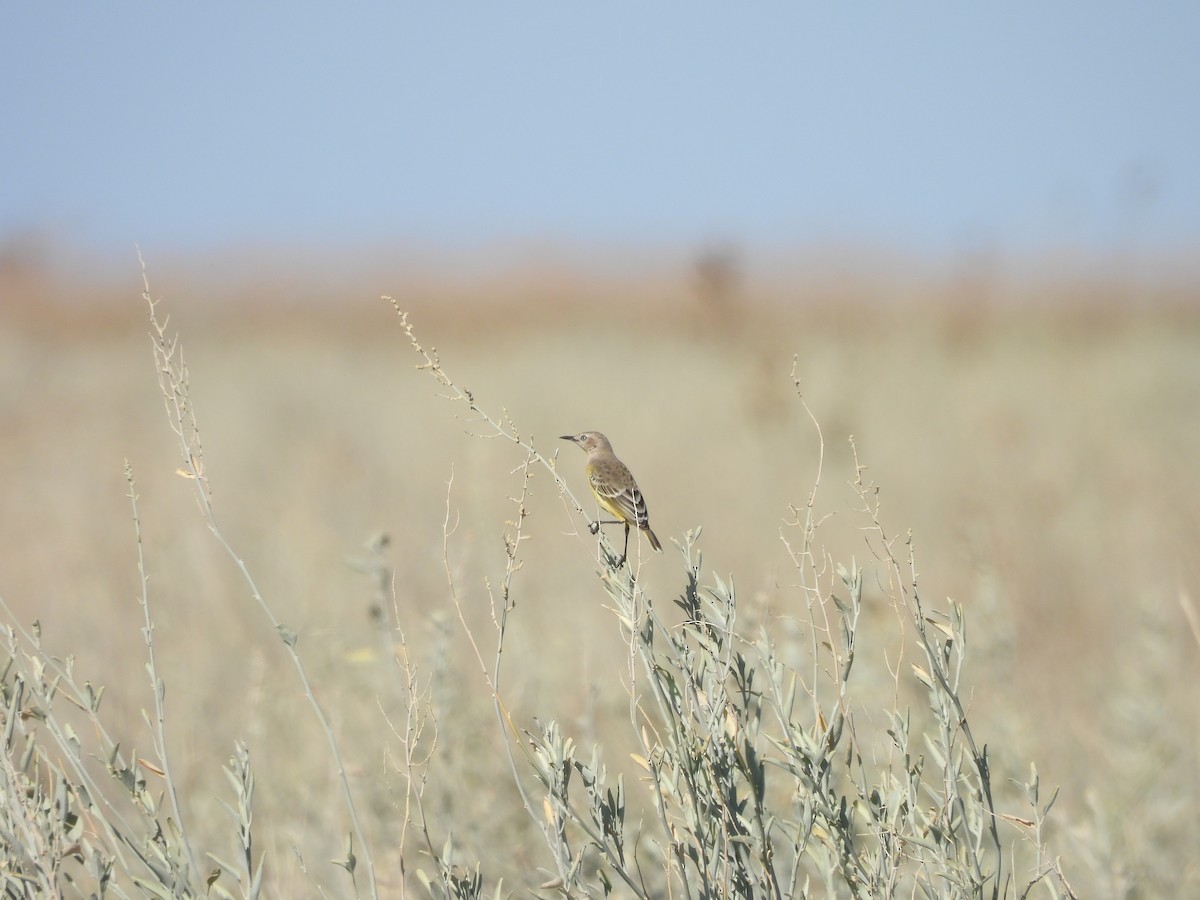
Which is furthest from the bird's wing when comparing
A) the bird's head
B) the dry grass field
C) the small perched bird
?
the bird's head

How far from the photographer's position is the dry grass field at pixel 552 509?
3375mm

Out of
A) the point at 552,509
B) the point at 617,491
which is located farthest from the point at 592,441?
the point at 552,509

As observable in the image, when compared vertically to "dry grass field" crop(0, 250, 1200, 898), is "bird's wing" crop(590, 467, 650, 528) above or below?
above

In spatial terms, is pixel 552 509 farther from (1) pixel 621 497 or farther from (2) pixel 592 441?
(1) pixel 621 497

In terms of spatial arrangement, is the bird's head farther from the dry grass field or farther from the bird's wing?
the bird's wing

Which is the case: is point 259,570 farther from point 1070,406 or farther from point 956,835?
point 1070,406

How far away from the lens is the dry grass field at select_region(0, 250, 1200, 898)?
3375 mm

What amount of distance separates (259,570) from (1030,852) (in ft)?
15.9

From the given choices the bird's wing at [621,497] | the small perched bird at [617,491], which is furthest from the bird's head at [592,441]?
the bird's wing at [621,497]

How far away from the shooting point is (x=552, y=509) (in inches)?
339

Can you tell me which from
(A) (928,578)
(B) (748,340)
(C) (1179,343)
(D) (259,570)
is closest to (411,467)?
(D) (259,570)

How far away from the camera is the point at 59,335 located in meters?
17.4

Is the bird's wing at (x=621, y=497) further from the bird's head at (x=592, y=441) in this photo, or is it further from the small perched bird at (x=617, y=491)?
the bird's head at (x=592, y=441)

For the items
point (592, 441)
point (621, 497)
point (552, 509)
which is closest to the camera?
point (621, 497)
